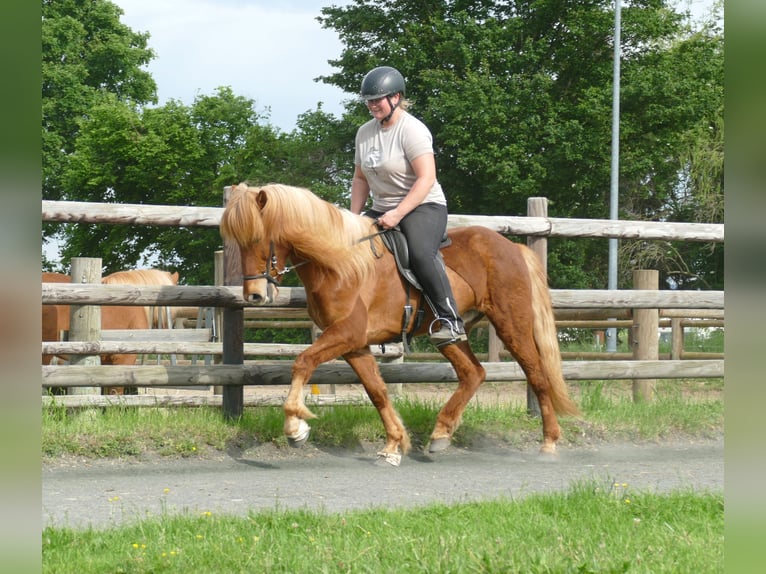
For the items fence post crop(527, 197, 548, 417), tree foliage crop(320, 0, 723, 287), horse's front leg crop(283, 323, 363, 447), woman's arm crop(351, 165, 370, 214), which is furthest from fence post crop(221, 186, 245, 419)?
tree foliage crop(320, 0, 723, 287)

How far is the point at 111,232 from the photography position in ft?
134

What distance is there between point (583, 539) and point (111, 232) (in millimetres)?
39221

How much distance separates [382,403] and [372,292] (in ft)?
2.72

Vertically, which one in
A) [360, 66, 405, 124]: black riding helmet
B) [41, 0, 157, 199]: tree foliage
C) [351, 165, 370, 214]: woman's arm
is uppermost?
[41, 0, 157, 199]: tree foliage

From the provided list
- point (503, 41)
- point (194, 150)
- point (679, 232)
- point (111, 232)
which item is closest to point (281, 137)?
point (194, 150)

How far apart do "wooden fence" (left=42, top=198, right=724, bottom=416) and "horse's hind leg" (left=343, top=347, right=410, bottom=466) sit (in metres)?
0.82

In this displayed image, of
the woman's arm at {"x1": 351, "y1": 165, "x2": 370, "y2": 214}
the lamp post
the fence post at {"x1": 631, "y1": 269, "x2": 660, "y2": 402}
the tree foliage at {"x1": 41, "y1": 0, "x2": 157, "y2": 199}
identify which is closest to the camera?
the woman's arm at {"x1": 351, "y1": 165, "x2": 370, "y2": 214}

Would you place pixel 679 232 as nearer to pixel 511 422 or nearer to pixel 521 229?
pixel 521 229

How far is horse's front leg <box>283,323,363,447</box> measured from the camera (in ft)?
21.5

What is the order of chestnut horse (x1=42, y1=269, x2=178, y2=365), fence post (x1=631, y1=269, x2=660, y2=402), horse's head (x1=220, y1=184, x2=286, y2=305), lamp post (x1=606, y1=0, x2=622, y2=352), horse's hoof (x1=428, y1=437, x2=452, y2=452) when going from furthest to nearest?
lamp post (x1=606, y1=0, x2=622, y2=352)
chestnut horse (x1=42, y1=269, x2=178, y2=365)
fence post (x1=631, y1=269, x2=660, y2=402)
horse's hoof (x1=428, y1=437, x2=452, y2=452)
horse's head (x1=220, y1=184, x2=286, y2=305)

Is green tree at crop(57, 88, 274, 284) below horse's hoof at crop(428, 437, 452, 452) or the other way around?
the other way around

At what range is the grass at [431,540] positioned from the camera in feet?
11.6

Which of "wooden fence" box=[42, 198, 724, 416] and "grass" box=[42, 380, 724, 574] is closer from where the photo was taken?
"grass" box=[42, 380, 724, 574]

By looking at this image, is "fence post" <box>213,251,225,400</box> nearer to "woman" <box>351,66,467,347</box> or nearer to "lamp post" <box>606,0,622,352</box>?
"woman" <box>351,66,467,347</box>
